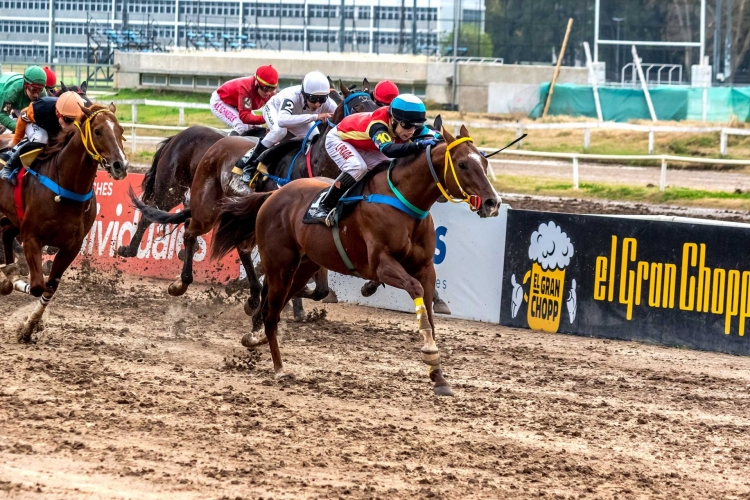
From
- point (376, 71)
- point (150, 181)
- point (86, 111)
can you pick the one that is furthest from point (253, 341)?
point (376, 71)

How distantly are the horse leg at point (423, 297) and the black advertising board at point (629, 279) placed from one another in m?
3.19

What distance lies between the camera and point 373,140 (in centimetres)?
743

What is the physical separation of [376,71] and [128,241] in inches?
947

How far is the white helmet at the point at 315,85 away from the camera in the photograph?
9922 mm

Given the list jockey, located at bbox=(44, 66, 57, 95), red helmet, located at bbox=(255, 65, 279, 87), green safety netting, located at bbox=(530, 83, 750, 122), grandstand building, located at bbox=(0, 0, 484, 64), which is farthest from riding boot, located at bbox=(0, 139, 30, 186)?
grandstand building, located at bbox=(0, 0, 484, 64)

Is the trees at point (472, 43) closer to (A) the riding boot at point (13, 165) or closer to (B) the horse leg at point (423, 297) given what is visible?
(A) the riding boot at point (13, 165)

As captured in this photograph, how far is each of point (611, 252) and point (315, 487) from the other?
561 centimetres

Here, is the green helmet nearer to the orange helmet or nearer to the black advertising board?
the orange helmet

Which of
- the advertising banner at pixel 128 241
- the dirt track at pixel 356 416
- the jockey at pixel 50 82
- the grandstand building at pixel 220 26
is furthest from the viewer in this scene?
the grandstand building at pixel 220 26

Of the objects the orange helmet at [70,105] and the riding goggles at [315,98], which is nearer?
the orange helmet at [70,105]

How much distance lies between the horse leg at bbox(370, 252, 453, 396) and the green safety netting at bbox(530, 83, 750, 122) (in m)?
25.5

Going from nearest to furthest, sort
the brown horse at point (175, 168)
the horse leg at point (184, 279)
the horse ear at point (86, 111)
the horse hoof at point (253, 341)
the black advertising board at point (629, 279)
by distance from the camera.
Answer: the horse ear at point (86, 111) < the horse hoof at point (253, 341) < the black advertising board at point (629, 279) < the horse leg at point (184, 279) < the brown horse at point (175, 168)

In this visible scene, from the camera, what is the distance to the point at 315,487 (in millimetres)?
5070

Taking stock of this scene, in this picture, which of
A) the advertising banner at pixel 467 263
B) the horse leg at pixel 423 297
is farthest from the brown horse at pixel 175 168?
the horse leg at pixel 423 297
